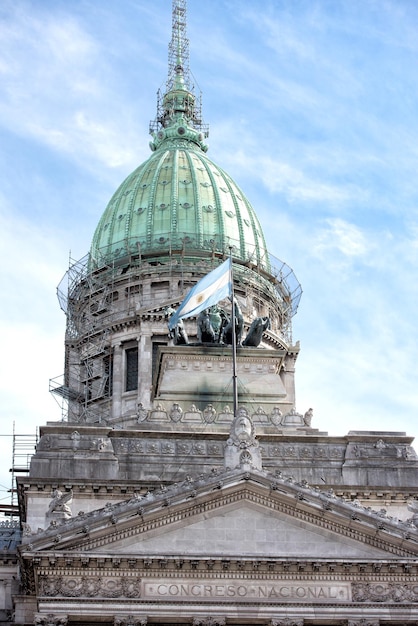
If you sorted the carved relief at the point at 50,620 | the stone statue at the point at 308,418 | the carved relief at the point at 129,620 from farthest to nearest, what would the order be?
the stone statue at the point at 308,418, the carved relief at the point at 129,620, the carved relief at the point at 50,620

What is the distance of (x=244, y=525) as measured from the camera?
1930 inches

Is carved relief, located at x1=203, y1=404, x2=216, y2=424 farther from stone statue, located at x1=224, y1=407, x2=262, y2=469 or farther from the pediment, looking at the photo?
the pediment

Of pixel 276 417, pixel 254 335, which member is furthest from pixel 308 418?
pixel 254 335

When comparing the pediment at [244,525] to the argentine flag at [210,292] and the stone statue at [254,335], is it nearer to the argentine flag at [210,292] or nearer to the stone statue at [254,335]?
the argentine flag at [210,292]

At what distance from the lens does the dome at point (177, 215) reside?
9375 cm

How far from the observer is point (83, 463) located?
56.6 metres

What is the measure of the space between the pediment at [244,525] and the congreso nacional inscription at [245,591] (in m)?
1.07

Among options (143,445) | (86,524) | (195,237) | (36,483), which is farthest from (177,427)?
(195,237)

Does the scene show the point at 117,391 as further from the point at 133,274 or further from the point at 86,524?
the point at 86,524

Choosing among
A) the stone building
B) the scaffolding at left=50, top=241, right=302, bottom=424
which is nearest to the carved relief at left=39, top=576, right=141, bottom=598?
the stone building

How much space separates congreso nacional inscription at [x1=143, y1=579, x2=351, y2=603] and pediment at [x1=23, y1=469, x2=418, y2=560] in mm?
1074

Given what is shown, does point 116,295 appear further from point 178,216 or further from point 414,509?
point 414,509

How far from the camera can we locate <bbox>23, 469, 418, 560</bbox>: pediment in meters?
47.9

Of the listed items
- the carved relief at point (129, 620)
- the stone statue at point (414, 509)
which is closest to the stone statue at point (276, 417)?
the stone statue at point (414, 509)
